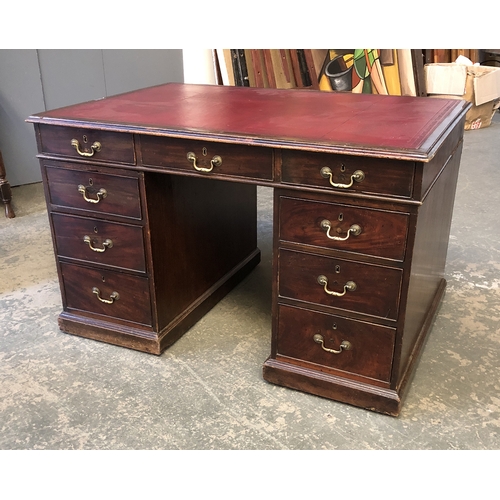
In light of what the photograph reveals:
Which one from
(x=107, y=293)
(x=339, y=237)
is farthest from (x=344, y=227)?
(x=107, y=293)

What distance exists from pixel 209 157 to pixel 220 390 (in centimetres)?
81

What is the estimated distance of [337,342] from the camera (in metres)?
1.86

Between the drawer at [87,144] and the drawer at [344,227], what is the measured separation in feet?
1.91

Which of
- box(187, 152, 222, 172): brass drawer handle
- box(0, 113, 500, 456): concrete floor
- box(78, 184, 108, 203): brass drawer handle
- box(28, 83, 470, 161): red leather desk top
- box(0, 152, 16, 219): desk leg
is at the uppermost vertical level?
box(28, 83, 470, 161): red leather desk top

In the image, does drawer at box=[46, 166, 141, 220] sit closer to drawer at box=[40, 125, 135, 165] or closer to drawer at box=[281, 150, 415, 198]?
drawer at box=[40, 125, 135, 165]

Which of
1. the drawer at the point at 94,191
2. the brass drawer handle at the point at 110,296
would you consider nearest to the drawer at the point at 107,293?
the brass drawer handle at the point at 110,296

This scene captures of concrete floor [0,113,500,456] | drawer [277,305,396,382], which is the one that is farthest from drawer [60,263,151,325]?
drawer [277,305,396,382]

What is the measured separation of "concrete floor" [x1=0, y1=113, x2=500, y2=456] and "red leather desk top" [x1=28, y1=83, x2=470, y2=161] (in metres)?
0.86

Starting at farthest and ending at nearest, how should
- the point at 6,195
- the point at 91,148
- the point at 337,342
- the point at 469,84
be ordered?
the point at 469,84, the point at 6,195, the point at 91,148, the point at 337,342

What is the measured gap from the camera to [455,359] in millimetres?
2133

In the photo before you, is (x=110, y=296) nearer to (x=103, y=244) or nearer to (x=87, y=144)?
(x=103, y=244)

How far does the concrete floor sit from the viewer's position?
1.76 meters

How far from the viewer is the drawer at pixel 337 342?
5.91ft
